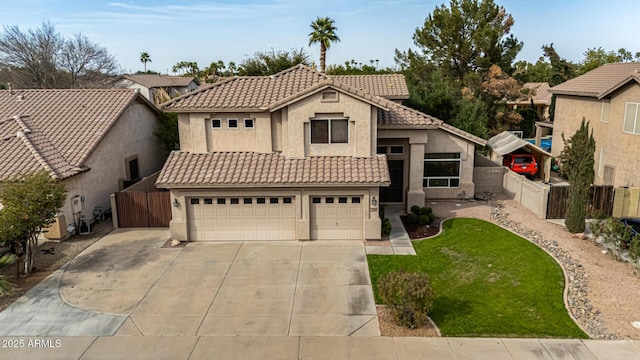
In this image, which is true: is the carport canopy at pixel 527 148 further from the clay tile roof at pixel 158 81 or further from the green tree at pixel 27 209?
the clay tile roof at pixel 158 81

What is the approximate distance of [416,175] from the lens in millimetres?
22031

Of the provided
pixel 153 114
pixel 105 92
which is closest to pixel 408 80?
pixel 153 114

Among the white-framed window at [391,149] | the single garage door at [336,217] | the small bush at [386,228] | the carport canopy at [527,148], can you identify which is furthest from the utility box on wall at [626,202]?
the single garage door at [336,217]

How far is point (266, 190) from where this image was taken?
17938mm

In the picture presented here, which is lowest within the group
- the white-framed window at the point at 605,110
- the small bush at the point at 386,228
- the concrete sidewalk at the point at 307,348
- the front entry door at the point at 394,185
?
the concrete sidewalk at the point at 307,348

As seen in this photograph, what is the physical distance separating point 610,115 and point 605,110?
81 cm

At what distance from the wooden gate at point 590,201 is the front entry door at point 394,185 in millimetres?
6525

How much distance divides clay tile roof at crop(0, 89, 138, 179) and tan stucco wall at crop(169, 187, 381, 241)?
15.9 ft

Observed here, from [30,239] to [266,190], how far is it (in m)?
8.03

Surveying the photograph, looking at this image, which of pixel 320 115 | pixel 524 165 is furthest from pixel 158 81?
pixel 320 115

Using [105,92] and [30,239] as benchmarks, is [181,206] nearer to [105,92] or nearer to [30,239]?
[30,239]

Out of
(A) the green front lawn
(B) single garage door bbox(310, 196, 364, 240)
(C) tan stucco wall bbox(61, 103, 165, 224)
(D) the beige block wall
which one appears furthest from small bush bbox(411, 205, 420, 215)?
(C) tan stucco wall bbox(61, 103, 165, 224)

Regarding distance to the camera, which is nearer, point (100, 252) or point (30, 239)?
point (30, 239)

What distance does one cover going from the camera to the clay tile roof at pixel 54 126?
19.1 m
